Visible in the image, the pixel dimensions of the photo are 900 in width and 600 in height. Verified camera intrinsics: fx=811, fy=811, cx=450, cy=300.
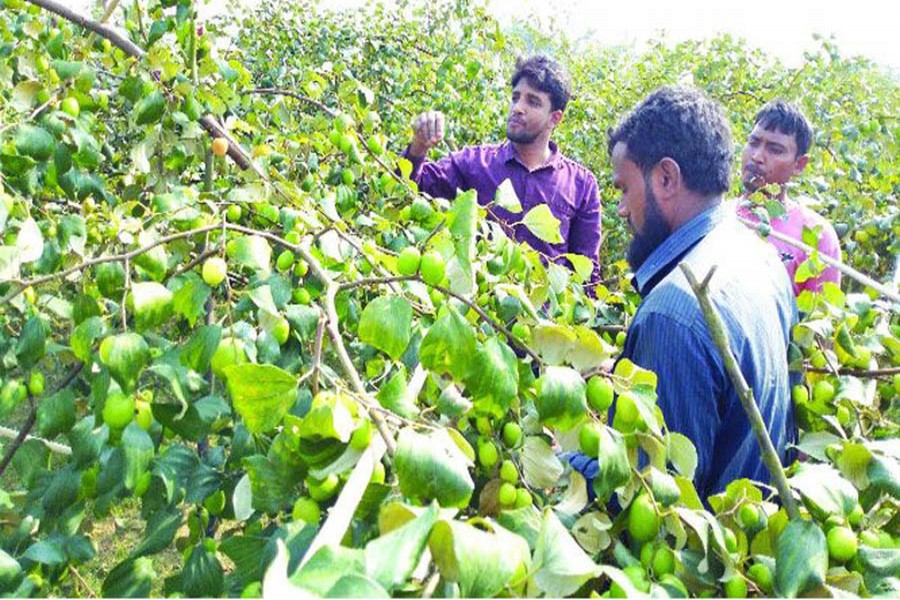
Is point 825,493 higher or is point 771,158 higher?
point 771,158

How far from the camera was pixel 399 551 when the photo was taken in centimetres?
70

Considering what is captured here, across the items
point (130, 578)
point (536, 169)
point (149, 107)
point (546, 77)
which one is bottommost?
point (130, 578)

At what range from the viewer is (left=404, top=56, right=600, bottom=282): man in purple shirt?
3.94 m

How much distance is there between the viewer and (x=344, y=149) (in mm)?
2209

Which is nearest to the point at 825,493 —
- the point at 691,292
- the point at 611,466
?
the point at 611,466

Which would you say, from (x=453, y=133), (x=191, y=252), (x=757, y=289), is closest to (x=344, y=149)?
(x=191, y=252)

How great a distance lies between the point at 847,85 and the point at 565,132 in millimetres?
2130

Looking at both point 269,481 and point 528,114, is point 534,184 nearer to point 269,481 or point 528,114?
point 528,114

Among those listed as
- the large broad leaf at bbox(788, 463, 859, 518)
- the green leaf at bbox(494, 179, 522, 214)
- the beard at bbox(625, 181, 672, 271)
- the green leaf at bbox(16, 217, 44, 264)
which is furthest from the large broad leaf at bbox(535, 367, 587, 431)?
the beard at bbox(625, 181, 672, 271)

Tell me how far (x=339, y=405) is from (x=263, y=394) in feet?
0.39

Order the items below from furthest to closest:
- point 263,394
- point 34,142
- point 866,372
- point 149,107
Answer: point 149,107
point 866,372
point 34,142
point 263,394

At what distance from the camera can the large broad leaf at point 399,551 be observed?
0.68 meters

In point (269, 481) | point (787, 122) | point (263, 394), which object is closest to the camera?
point (263, 394)

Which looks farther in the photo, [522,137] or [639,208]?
[522,137]
